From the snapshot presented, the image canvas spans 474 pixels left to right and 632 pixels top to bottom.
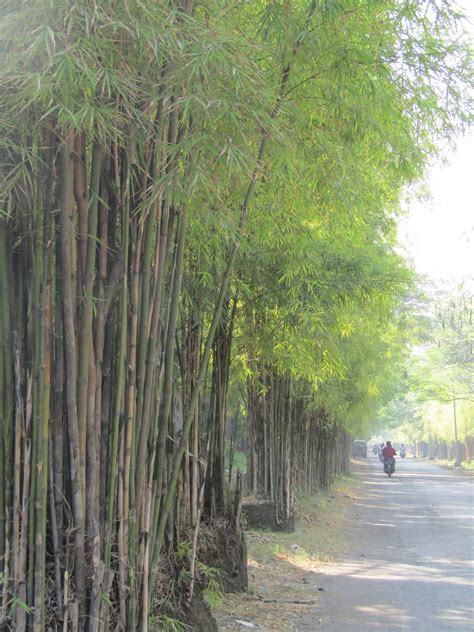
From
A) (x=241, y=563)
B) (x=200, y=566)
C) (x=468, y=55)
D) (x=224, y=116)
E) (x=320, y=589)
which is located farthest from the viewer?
(x=320, y=589)

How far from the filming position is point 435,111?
4.86 m

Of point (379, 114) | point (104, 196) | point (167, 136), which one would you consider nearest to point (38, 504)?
point (104, 196)

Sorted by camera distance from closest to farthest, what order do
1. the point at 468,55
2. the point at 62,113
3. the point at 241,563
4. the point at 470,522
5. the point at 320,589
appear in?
the point at 62,113
the point at 468,55
the point at 241,563
the point at 320,589
the point at 470,522

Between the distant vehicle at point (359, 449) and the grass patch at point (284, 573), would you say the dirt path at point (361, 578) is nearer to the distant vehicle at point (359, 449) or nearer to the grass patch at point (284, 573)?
the grass patch at point (284, 573)

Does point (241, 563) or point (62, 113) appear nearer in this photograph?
point (62, 113)

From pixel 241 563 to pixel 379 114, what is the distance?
12.5 feet

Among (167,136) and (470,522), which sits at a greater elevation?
(167,136)

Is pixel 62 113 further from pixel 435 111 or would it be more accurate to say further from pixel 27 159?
pixel 435 111

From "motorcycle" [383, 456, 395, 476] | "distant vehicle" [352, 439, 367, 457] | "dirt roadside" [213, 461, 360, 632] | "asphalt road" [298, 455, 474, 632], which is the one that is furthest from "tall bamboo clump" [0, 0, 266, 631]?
"distant vehicle" [352, 439, 367, 457]

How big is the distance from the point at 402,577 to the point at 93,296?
540 cm

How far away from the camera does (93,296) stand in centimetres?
365

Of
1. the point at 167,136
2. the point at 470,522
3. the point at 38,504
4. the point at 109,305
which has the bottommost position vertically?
the point at 470,522

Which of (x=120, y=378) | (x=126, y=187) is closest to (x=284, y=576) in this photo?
(x=120, y=378)

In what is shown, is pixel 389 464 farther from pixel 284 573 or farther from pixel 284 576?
pixel 284 576
